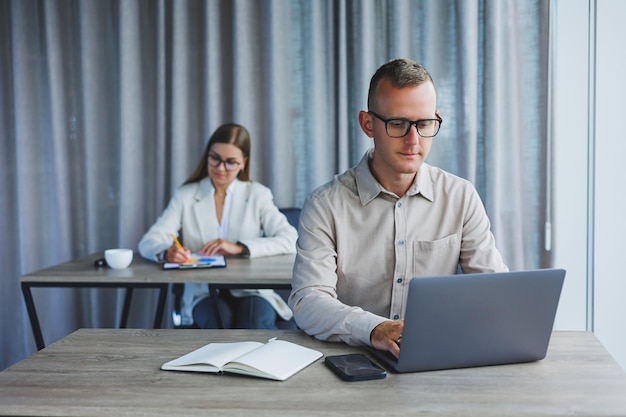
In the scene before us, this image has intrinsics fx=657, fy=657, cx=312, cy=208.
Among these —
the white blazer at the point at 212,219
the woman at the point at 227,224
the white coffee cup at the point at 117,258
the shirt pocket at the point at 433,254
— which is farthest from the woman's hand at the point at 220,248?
the shirt pocket at the point at 433,254

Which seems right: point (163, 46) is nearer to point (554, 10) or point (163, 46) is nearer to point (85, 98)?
point (85, 98)

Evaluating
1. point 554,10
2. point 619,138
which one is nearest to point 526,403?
point 619,138

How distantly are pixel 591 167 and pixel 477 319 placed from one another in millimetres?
2474

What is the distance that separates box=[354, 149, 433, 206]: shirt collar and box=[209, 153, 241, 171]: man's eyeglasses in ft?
4.48

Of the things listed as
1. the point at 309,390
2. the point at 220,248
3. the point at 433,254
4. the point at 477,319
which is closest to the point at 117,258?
the point at 220,248

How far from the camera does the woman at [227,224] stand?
9.70 ft

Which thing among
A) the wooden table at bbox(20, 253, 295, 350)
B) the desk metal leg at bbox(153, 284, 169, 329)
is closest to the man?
the wooden table at bbox(20, 253, 295, 350)

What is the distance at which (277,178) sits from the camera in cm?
370

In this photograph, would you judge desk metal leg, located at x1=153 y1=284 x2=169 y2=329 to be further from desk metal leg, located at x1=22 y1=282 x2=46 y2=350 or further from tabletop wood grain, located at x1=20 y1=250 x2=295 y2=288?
desk metal leg, located at x1=22 y1=282 x2=46 y2=350

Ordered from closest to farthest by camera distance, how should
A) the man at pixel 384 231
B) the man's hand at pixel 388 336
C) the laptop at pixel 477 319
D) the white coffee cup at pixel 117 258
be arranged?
1. the laptop at pixel 477 319
2. the man's hand at pixel 388 336
3. the man at pixel 384 231
4. the white coffee cup at pixel 117 258

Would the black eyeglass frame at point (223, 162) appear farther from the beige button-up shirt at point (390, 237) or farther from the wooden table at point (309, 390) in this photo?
the wooden table at point (309, 390)

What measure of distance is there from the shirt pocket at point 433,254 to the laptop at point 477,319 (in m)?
0.50

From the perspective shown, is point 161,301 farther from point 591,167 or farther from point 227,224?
point 591,167

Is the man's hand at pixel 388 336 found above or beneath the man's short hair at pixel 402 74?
beneath
